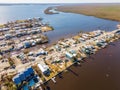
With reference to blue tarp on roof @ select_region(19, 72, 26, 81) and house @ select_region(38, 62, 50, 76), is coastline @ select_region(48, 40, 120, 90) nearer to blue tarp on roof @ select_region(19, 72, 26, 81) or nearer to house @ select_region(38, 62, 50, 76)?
house @ select_region(38, 62, 50, 76)

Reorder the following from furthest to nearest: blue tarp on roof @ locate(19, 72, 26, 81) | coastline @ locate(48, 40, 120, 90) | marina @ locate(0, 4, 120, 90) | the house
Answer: the house, blue tarp on roof @ locate(19, 72, 26, 81), marina @ locate(0, 4, 120, 90), coastline @ locate(48, 40, 120, 90)

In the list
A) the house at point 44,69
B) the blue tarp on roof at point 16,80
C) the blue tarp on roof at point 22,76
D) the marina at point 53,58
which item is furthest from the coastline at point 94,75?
the blue tarp on roof at point 16,80

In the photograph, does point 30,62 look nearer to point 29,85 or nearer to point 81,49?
point 29,85

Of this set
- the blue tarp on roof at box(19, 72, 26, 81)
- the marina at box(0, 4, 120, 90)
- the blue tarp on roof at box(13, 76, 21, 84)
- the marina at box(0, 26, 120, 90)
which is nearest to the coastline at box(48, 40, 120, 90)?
the marina at box(0, 4, 120, 90)

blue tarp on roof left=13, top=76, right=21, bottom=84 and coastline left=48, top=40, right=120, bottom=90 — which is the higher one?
blue tarp on roof left=13, top=76, right=21, bottom=84

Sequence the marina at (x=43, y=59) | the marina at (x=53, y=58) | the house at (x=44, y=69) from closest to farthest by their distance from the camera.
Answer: the marina at (x=43, y=59) → the marina at (x=53, y=58) → the house at (x=44, y=69)

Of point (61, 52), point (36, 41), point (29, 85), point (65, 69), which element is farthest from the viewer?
point (36, 41)

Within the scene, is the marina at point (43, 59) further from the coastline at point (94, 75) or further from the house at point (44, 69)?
the coastline at point (94, 75)

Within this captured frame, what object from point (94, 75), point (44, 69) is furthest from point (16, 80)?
point (94, 75)

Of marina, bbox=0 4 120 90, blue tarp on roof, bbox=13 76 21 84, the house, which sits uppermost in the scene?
blue tarp on roof, bbox=13 76 21 84

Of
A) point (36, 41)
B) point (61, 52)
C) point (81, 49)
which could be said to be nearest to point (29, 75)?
point (61, 52)

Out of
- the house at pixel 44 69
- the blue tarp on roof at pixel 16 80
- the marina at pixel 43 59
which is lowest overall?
the marina at pixel 43 59
